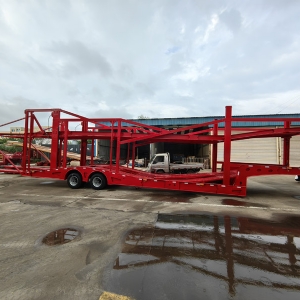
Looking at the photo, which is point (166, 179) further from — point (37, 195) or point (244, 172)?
point (37, 195)

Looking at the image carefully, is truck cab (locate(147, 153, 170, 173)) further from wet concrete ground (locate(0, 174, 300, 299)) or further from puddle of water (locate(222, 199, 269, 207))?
wet concrete ground (locate(0, 174, 300, 299))

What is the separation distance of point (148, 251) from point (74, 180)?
6.97 meters

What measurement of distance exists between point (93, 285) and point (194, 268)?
1.49m

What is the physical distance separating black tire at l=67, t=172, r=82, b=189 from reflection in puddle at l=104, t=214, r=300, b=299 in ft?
18.6

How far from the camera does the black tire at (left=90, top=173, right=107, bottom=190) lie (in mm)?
9367

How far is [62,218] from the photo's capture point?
5.38 meters

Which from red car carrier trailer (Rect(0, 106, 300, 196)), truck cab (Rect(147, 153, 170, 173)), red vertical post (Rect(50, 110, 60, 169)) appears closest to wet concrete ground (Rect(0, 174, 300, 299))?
red car carrier trailer (Rect(0, 106, 300, 196))

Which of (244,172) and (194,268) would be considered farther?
(244,172)

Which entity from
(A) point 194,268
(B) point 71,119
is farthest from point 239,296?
(B) point 71,119

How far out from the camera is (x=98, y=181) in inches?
372

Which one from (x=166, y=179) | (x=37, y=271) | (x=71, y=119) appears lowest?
(x=37, y=271)

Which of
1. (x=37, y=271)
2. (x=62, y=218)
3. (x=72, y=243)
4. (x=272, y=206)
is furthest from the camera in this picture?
(x=272, y=206)

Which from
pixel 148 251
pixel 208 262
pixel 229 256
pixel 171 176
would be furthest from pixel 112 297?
pixel 171 176

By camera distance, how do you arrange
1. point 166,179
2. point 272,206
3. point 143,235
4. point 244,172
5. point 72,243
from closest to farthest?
point 72,243 → point 143,235 → point 272,206 → point 244,172 → point 166,179
